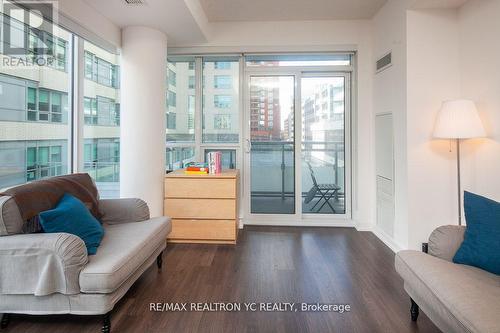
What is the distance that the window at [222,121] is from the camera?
4.34m

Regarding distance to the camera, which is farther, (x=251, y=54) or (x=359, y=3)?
(x=251, y=54)

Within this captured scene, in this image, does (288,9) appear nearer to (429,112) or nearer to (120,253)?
(429,112)

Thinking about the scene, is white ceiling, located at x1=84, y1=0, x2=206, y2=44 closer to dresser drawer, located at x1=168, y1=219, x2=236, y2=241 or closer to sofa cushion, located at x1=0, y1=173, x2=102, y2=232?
sofa cushion, located at x1=0, y1=173, x2=102, y2=232

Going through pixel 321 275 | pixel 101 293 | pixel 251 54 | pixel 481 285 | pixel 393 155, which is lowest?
pixel 321 275

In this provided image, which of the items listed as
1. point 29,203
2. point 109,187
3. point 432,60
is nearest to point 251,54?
point 432,60

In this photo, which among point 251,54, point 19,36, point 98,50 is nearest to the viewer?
point 19,36

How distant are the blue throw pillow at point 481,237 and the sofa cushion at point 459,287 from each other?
2.4 inches

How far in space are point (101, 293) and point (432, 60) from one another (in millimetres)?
3558

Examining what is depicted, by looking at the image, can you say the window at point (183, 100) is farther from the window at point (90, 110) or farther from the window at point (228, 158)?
the window at point (90, 110)

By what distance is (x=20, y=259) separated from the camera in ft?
5.82

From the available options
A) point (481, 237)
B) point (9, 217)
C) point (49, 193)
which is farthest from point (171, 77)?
point (481, 237)

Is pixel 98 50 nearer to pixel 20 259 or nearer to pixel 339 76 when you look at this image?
pixel 20 259

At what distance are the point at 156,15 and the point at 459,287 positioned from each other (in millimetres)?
3472

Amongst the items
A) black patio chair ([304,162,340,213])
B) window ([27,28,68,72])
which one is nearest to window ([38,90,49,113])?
window ([27,28,68,72])
